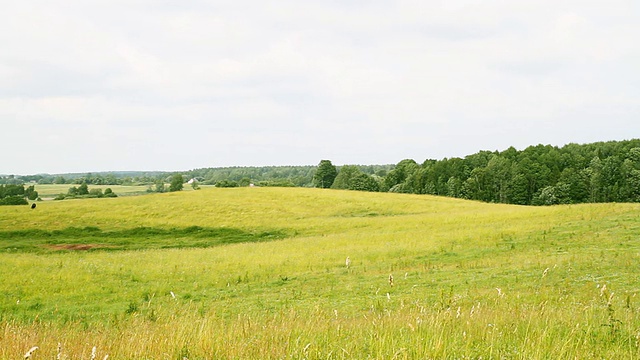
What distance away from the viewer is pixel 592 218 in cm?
3086

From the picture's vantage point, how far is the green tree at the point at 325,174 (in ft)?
432

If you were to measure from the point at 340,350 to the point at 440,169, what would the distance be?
371ft

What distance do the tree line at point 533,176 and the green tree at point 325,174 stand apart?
6185mm

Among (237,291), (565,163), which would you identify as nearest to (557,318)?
(237,291)

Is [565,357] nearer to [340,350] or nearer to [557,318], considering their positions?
[557,318]

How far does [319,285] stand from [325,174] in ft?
375

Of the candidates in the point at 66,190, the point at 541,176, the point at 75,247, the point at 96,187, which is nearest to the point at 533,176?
the point at 541,176

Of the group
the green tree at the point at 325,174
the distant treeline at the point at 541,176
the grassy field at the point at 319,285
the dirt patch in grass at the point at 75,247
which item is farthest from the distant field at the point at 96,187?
the dirt patch in grass at the point at 75,247

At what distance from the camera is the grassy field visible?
5.79m

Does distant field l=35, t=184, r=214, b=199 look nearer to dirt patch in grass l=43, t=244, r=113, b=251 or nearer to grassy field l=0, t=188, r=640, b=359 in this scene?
grassy field l=0, t=188, r=640, b=359

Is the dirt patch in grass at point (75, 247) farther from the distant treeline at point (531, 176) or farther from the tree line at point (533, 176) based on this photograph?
the tree line at point (533, 176)

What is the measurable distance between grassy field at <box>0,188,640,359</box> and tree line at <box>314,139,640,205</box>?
167ft

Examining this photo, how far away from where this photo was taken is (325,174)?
132000mm

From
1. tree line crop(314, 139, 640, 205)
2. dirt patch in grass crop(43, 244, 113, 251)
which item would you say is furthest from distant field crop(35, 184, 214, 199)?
dirt patch in grass crop(43, 244, 113, 251)
